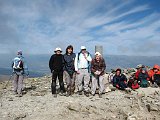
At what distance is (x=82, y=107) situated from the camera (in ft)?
41.5

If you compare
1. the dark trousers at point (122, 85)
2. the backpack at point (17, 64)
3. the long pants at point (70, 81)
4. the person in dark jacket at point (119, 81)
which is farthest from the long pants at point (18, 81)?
the dark trousers at point (122, 85)

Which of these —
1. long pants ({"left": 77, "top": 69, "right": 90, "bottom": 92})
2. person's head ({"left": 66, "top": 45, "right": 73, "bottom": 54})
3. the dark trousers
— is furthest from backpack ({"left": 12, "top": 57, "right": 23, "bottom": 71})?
the dark trousers

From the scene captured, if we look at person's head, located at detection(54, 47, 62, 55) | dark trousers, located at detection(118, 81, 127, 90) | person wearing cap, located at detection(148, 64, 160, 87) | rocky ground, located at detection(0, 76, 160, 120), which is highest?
person's head, located at detection(54, 47, 62, 55)

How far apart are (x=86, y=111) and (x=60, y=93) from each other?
343 cm

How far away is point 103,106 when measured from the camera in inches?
518

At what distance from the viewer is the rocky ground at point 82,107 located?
464 inches

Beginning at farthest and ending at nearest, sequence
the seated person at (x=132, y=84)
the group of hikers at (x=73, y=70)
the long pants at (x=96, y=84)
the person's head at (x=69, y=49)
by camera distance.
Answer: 1. the seated person at (x=132, y=84)
2. the long pants at (x=96, y=84)
3. the group of hikers at (x=73, y=70)
4. the person's head at (x=69, y=49)

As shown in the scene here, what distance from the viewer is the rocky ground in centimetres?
1177

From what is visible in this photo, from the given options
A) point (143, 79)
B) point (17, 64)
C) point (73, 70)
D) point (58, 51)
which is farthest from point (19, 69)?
point (143, 79)

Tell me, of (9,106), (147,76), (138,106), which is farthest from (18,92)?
(147,76)

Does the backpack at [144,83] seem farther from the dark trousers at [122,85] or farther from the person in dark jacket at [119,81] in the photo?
the dark trousers at [122,85]

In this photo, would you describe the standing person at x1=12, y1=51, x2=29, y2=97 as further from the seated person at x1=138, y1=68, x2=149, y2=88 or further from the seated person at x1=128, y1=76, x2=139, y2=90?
the seated person at x1=138, y1=68, x2=149, y2=88

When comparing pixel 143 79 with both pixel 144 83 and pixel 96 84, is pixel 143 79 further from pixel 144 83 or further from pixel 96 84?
pixel 96 84

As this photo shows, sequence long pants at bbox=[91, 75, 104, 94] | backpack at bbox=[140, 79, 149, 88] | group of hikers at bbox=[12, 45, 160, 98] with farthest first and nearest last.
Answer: backpack at bbox=[140, 79, 149, 88]
long pants at bbox=[91, 75, 104, 94]
group of hikers at bbox=[12, 45, 160, 98]
